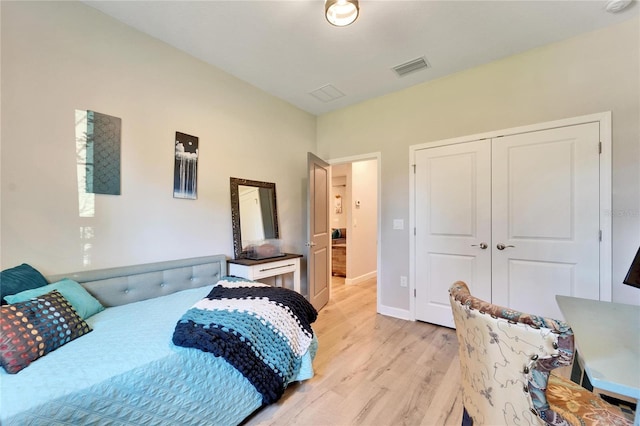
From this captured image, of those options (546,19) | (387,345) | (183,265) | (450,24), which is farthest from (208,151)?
(546,19)

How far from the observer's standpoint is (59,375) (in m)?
1.05

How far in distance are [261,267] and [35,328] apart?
154cm

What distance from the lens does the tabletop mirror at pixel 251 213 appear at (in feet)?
8.94

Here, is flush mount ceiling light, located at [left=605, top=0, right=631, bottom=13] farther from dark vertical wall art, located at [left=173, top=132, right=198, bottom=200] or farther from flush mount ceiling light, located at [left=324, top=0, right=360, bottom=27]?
dark vertical wall art, located at [left=173, top=132, right=198, bottom=200]

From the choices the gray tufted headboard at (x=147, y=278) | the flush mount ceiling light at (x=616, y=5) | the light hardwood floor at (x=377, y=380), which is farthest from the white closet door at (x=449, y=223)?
the gray tufted headboard at (x=147, y=278)

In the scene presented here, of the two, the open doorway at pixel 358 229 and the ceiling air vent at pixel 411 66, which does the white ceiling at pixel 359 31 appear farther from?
the open doorway at pixel 358 229

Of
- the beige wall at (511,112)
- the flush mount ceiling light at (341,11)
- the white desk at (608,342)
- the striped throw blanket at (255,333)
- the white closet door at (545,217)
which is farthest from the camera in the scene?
the white closet door at (545,217)

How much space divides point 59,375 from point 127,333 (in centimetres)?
36

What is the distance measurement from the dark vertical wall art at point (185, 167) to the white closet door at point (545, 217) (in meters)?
2.89

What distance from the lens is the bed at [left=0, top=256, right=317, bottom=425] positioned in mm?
1001

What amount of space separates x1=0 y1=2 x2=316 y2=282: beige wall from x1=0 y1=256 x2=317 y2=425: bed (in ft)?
0.97

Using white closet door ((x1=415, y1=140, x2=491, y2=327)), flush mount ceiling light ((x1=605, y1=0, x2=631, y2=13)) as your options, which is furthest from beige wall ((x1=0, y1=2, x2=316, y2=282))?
flush mount ceiling light ((x1=605, y1=0, x2=631, y2=13))

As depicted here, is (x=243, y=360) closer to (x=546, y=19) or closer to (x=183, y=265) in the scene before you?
(x=183, y=265)

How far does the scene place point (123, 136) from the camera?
1.98 metres
